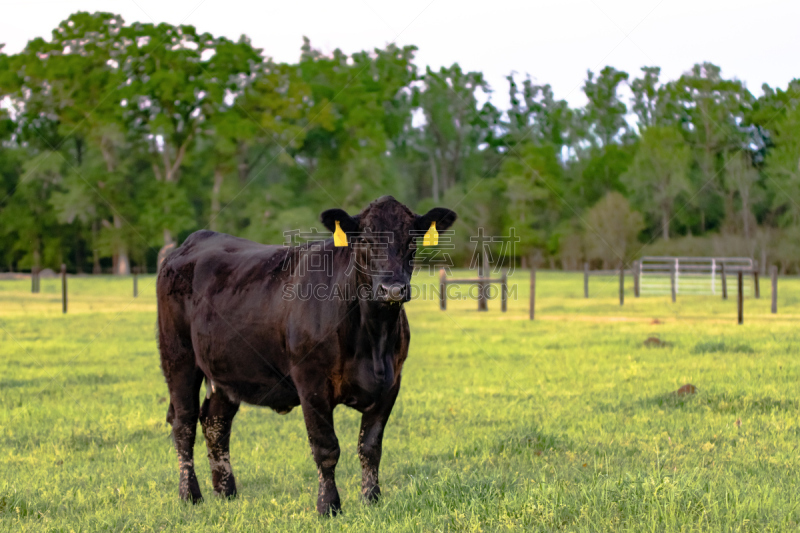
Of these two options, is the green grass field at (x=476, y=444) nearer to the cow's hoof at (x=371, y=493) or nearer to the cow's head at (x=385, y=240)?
the cow's hoof at (x=371, y=493)

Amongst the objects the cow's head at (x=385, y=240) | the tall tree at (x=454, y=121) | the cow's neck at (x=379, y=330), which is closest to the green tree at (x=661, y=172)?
the tall tree at (x=454, y=121)

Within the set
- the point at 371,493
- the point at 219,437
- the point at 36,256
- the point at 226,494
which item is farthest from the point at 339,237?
the point at 36,256

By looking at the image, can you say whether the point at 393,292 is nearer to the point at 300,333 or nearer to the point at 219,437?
the point at 300,333

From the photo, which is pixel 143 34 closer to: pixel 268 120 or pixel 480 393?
pixel 268 120

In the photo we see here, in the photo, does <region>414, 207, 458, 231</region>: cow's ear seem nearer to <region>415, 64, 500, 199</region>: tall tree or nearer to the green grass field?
the green grass field

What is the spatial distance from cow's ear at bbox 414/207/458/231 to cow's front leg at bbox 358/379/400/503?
1154 millimetres

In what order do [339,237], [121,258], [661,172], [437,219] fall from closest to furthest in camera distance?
1. [339,237]
2. [437,219]
3. [121,258]
4. [661,172]

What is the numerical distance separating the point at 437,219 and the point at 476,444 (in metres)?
2.23

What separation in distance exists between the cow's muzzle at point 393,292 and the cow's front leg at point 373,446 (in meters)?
0.82

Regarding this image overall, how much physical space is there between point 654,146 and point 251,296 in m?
50.4

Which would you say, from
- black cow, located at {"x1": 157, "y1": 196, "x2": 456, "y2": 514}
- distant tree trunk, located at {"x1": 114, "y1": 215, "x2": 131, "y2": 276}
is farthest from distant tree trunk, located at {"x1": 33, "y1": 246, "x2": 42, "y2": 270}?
black cow, located at {"x1": 157, "y1": 196, "x2": 456, "y2": 514}

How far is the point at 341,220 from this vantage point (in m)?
4.96

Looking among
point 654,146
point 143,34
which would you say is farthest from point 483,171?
point 143,34

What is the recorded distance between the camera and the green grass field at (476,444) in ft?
14.5
